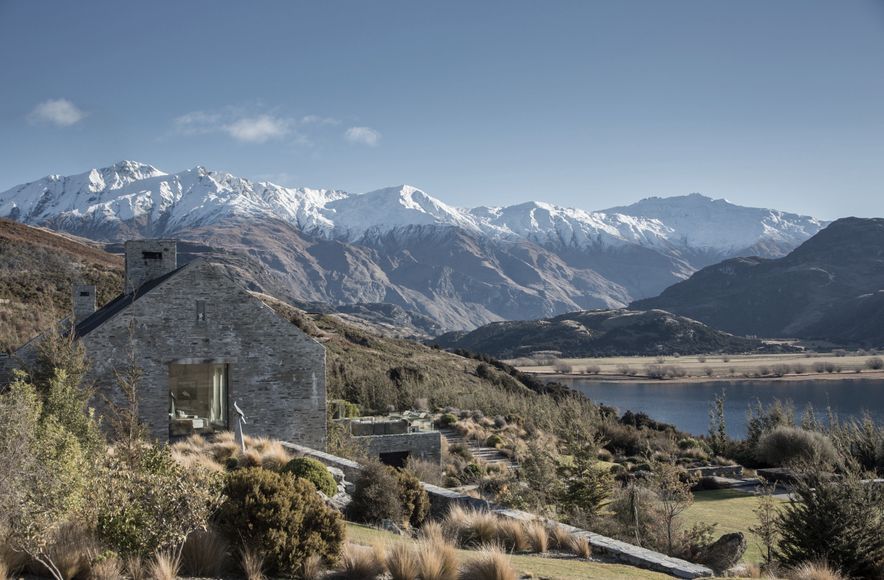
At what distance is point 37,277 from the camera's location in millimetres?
45844

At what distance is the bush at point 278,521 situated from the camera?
8.82 metres

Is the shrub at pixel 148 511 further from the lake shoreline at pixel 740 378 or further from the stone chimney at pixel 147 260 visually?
the lake shoreline at pixel 740 378

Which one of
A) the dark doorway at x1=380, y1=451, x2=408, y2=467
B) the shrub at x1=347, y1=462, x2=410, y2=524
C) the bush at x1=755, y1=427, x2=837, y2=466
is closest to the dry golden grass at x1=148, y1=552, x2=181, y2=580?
the shrub at x1=347, y1=462, x2=410, y2=524

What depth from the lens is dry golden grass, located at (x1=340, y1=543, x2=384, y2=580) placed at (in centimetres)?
895

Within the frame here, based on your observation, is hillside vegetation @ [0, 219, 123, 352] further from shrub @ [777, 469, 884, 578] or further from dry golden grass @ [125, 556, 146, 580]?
shrub @ [777, 469, 884, 578]

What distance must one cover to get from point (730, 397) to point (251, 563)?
3253 inches

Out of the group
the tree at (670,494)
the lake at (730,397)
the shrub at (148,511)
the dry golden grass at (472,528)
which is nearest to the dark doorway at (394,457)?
the tree at (670,494)

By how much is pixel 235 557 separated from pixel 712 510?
619 inches

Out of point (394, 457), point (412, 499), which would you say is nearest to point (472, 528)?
point (412, 499)

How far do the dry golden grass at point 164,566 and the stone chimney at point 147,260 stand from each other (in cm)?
1873

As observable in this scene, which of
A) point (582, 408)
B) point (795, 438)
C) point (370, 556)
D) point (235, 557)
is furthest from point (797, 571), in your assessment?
point (582, 408)

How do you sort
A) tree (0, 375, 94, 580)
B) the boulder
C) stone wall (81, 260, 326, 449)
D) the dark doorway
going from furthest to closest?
the dark doorway, stone wall (81, 260, 326, 449), the boulder, tree (0, 375, 94, 580)

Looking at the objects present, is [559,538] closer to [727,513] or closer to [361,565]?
[361,565]

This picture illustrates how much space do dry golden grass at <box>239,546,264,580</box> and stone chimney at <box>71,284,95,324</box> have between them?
21.1m
